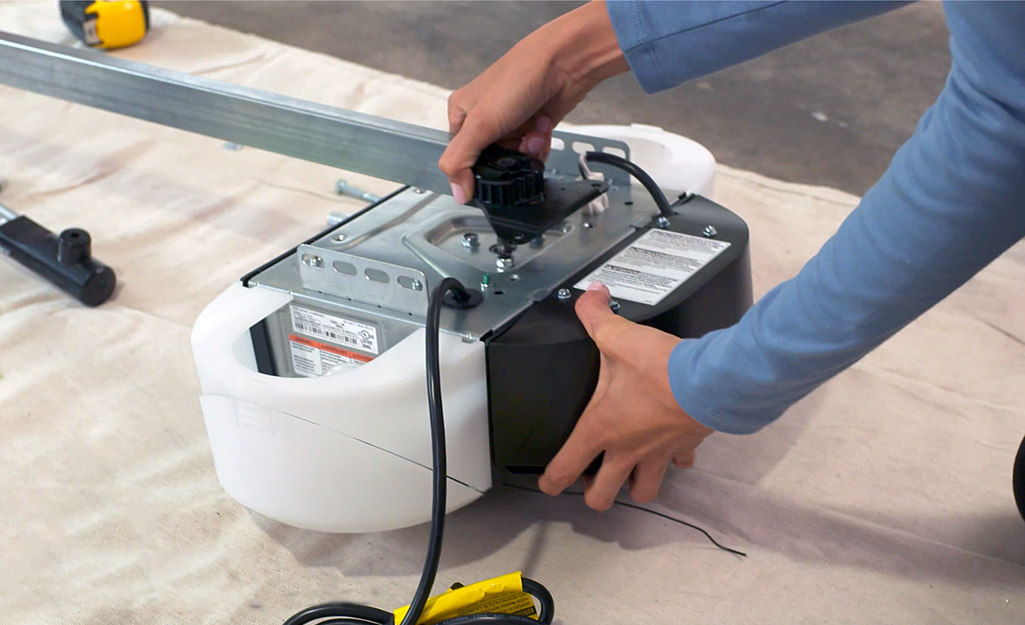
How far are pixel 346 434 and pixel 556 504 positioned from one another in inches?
8.8

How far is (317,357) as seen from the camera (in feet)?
2.56

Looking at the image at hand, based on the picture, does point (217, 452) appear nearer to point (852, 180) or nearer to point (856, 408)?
point (856, 408)

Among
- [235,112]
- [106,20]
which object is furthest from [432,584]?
Answer: [106,20]

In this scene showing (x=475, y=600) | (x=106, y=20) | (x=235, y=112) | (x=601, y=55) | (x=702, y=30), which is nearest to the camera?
(x=475, y=600)

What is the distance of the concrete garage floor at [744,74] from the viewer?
1.67 metres

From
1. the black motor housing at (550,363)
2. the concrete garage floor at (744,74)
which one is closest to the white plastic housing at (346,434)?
the black motor housing at (550,363)

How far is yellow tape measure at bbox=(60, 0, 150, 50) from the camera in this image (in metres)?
1.72

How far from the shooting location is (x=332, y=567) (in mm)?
769

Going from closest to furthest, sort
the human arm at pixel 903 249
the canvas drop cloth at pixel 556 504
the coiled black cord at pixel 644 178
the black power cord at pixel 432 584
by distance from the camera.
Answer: the human arm at pixel 903 249 < the black power cord at pixel 432 584 < the canvas drop cloth at pixel 556 504 < the coiled black cord at pixel 644 178

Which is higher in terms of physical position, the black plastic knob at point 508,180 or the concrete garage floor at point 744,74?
the black plastic knob at point 508,180

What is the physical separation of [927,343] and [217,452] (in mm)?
755

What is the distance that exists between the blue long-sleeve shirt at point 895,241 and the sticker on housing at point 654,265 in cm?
13

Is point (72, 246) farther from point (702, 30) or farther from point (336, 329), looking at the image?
point (702, 30)

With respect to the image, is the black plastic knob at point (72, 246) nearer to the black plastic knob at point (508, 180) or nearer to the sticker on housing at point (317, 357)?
the sticker on housing at point (317, 357)
